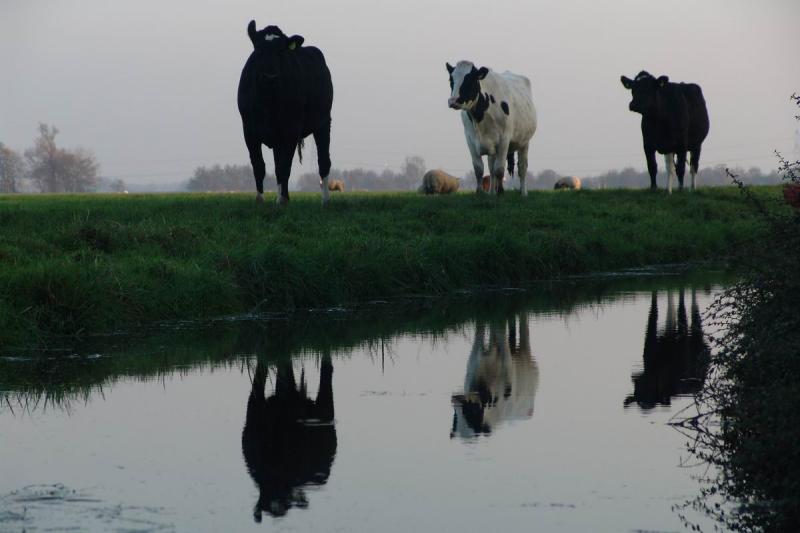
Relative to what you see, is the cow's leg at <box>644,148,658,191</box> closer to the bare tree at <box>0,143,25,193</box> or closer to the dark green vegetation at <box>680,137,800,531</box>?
the dark green vegetation at <box>680,137,800,531</box>

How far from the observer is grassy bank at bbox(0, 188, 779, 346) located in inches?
449

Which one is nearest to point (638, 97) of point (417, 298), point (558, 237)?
point (558, 237)

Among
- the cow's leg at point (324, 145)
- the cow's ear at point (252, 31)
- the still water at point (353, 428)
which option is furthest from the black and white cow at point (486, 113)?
the still water at point (353, 428)

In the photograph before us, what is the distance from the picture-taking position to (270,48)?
65.1 feet

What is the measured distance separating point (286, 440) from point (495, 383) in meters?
2.19

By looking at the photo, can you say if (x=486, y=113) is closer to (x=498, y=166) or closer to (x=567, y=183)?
(x=498, y=166)

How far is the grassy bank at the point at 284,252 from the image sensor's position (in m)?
11.4

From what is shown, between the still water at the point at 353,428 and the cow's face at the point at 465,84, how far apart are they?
14.1m

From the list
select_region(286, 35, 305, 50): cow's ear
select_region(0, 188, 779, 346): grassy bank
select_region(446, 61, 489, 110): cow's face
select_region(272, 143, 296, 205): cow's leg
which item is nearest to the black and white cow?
select_region(446, 61, 489, 110): cow's face

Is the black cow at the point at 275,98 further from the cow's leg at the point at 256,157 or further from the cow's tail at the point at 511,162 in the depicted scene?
the cow's tail at the point at 511,162

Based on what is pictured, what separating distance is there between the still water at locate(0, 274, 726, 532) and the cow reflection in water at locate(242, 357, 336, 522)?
2 cm

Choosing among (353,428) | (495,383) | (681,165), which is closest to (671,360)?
(495,383)

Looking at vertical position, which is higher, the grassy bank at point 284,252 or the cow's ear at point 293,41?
the cow's ear at point 293,41

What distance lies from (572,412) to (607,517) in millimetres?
2340
